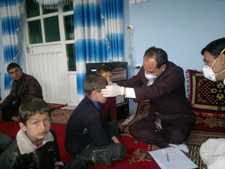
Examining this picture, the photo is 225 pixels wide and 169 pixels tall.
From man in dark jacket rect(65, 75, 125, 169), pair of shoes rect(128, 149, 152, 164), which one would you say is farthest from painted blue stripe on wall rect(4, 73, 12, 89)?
pair of shoes rect(128, 149, 152, 164)

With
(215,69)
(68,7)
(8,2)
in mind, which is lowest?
(215,69)

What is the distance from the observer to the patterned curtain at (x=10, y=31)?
4.27 metres

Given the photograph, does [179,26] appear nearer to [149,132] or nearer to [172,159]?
[149,132]

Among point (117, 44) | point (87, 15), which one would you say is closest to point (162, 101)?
point (117, 44)

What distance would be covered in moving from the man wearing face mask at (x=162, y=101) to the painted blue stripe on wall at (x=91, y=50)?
1226 mm

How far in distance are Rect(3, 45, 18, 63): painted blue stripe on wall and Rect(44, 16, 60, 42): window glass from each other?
0.63 m

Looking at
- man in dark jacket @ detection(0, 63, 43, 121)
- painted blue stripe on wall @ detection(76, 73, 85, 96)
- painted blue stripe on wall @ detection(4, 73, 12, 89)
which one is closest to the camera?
man in dark jacket @ detection(0, 63, 43, 121)

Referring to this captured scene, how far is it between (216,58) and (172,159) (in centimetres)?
76

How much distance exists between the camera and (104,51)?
134 inches

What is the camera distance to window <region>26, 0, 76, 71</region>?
392 centimetres

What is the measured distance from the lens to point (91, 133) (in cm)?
177

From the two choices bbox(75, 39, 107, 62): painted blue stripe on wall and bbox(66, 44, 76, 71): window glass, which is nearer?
bbox(75, 39, 107, 62): painted blue stripe on wall

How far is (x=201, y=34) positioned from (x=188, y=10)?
31 cm

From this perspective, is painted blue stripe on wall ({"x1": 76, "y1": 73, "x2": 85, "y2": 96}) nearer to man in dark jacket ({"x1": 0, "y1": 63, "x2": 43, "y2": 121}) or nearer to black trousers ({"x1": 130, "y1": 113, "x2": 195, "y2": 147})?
man in dark jacket ({"x1": 0, "y1": 63, "x2": 43, "y2": 121})
